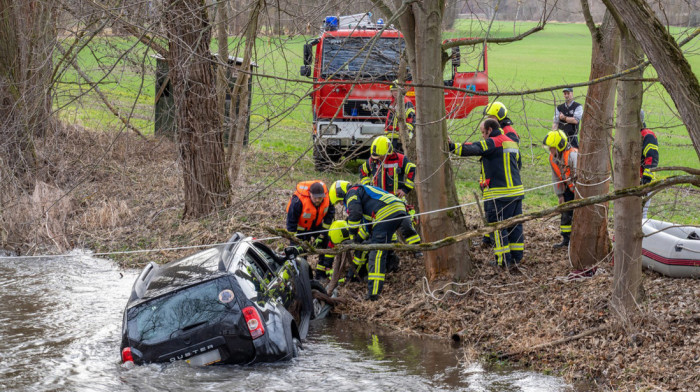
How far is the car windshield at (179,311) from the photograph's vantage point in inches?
273

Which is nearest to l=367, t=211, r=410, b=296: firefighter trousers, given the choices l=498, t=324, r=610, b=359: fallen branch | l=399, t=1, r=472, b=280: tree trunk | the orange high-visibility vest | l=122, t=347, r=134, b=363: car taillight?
l=399, t=1, r=472, b=280: tree trunk

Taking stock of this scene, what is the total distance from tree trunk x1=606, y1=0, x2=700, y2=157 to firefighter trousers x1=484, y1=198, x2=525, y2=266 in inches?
218

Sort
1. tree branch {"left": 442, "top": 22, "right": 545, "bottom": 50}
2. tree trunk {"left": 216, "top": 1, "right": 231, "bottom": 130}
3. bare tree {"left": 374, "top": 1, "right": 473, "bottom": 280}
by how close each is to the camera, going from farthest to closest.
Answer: tree trunk {"left": 216, "top": 1, "right": 231, "bottom": 130} < bare tree {"left": 374, "top": 1, "right": 473, "bottom": 280} < tree branch {"left": 442, "top": 22, "right": 545, "bottom": 50}

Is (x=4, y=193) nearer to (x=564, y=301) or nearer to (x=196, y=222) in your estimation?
(x=196, y=222)

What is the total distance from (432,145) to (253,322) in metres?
3.52

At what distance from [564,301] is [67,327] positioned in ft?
19.6

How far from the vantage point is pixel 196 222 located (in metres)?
13.6

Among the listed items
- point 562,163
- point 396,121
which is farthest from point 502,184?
point 396,121

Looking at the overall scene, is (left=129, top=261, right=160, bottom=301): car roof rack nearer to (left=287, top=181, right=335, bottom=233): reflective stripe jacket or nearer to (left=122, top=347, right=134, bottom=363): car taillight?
(left=122, top=347, right=134, bottom=363): car taillight

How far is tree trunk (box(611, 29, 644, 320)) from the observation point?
729cm

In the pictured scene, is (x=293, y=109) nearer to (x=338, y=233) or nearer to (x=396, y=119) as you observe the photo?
(x=338, y=233)

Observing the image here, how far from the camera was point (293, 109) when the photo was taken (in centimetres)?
785

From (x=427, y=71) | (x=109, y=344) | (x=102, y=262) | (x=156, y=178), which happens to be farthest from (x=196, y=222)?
(x=427, y=71)

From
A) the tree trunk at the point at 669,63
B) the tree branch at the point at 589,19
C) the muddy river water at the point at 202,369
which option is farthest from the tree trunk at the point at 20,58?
the tree trunk at the point at 669,63
